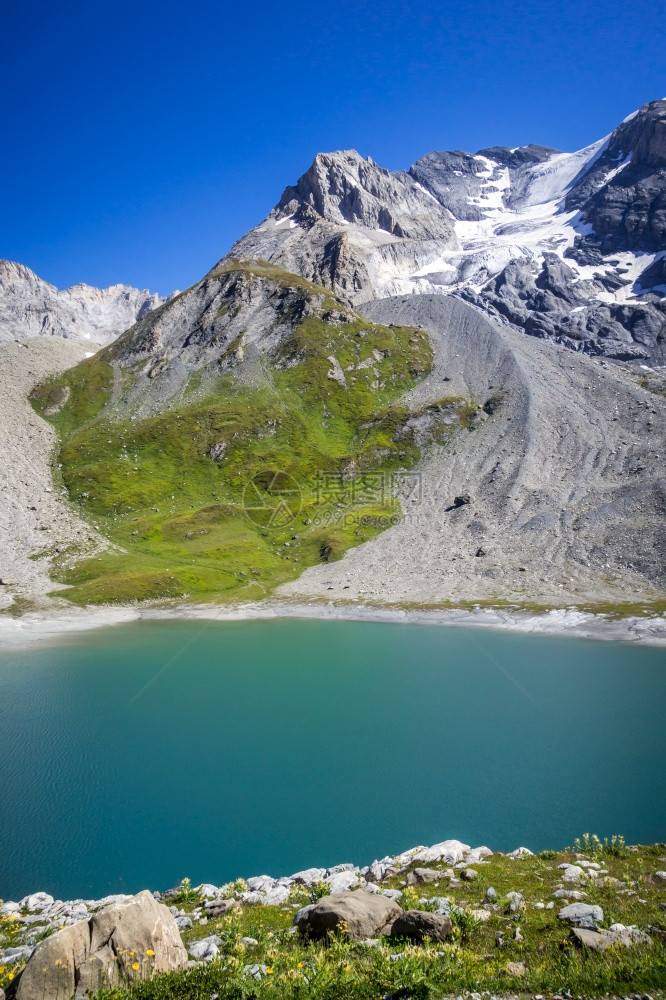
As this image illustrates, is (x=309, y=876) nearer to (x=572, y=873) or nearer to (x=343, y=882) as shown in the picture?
(x=343, y=882)

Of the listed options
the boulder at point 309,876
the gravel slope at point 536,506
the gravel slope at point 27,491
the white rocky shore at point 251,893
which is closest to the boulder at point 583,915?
the white rocky shore at point 251,893

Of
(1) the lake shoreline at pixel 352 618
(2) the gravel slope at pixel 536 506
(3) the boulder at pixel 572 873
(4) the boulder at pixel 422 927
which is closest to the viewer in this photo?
(4) the boulder at pixel 422 927

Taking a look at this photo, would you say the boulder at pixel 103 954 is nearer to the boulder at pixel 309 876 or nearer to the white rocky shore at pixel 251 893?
the white rocky shore at pixel 251 893

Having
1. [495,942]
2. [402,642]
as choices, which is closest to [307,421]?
[402,642]

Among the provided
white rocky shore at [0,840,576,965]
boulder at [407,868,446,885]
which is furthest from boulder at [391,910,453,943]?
boulder at [407,868,446,885]

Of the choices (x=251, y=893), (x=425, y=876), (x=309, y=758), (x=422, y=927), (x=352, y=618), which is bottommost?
(x=352, y=618)

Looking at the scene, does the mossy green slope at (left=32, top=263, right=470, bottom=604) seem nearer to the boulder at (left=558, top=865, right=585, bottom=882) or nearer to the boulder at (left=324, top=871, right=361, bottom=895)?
the boulder at (left=324, top=871, right=361, bottom=895)

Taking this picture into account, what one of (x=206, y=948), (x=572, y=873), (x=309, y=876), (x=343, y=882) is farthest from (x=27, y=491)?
(x=572, y=873)
